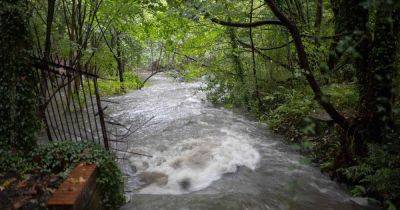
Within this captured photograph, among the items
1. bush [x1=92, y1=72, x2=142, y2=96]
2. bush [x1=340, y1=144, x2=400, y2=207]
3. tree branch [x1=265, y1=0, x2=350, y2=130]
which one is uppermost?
tree branch [x1=265, y1=0, x2=350, y2=130]

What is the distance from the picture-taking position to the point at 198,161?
850 centimetres

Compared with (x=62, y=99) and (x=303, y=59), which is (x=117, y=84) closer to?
(x=62, y=99)

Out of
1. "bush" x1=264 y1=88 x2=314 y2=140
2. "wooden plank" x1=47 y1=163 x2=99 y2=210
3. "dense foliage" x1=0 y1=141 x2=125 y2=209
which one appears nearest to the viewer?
"wooden plank" x1=47 y1=163 x2=99 y2=210

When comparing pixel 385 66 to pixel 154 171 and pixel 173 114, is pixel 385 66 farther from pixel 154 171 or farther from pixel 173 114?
pixel 173 114

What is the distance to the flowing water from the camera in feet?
20.4

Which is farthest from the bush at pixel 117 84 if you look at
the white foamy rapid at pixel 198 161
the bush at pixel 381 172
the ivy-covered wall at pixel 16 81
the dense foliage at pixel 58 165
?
the bush at pixel 381 172

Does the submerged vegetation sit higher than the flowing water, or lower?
higher

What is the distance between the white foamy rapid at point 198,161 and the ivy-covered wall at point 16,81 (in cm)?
249

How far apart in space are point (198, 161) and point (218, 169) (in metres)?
0.68

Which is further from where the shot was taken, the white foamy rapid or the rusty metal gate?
the white foamy rapid

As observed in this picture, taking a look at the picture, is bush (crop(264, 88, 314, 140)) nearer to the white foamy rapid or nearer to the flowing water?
the flowing water

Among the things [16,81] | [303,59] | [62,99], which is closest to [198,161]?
[303,59]

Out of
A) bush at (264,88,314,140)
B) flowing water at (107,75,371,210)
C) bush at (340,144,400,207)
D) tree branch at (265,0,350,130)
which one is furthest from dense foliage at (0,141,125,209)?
bush at (264,88,314,140)

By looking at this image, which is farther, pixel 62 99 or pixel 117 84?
pixel 117 84
